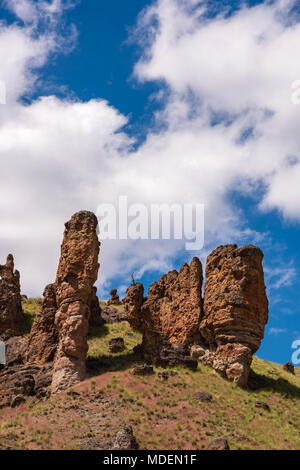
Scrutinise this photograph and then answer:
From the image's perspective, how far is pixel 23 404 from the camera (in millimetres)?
46344

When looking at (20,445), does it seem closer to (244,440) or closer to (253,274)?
(244,440)

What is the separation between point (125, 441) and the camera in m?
37.1

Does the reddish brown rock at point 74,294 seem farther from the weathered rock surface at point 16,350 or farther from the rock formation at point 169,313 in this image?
the weathered rock surface at point 16,350

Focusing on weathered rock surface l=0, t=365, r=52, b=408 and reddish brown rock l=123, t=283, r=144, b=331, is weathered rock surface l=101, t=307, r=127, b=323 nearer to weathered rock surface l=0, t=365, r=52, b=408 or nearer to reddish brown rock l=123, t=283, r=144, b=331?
reddish brown rock l=123, t=283, r=144, b=331

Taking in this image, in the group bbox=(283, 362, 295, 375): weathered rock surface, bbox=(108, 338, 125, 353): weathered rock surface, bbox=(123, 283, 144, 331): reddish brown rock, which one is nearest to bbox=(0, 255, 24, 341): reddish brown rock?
bbox=(108, 338, 125, 353): weathered rock surface

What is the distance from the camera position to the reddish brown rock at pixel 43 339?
186 feet

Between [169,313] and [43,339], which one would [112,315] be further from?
[43,339]

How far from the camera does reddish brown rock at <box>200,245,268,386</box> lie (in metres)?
53.7

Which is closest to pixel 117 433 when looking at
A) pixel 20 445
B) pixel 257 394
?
pixel 20 445

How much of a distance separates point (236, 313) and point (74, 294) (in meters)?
18.4

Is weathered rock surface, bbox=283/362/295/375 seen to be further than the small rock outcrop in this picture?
No

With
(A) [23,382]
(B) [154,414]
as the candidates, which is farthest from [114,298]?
(B) [154,414]

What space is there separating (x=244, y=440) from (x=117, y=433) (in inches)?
428

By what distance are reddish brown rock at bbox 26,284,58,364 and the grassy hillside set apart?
574 cm
